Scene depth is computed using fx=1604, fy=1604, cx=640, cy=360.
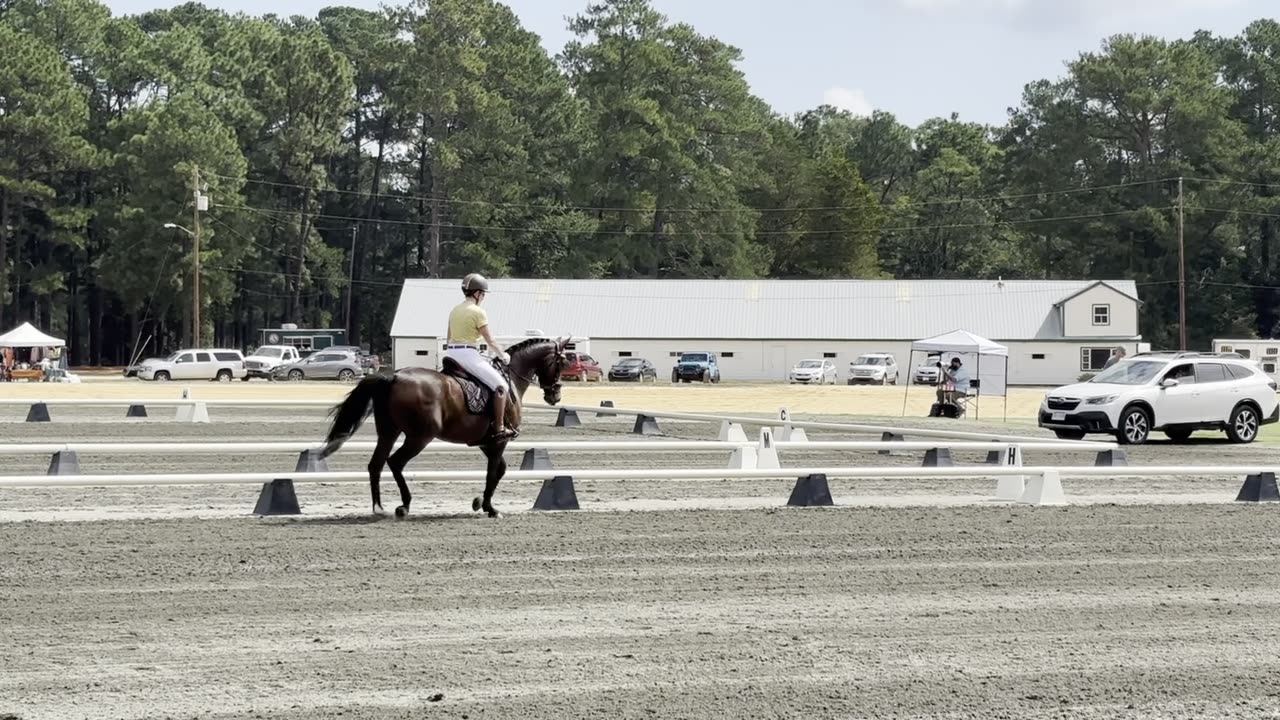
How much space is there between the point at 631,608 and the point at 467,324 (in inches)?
182

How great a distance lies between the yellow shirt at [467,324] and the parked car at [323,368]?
190ft

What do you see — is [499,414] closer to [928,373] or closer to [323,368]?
[928,373]

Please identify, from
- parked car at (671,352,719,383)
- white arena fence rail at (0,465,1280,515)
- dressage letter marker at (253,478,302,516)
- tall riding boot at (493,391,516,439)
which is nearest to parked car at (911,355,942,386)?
parked car at (671,352,719,383)

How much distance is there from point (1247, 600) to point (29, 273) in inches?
3320

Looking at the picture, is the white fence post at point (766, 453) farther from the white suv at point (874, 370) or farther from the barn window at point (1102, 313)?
the barn window at point (1102, 313)

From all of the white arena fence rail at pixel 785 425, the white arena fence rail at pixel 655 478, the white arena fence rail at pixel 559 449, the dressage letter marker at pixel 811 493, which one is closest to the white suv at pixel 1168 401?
the white arena fence rail at pixel 785 425

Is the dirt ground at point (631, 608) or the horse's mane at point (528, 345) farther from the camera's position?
the horse's mane at point (528, 345)

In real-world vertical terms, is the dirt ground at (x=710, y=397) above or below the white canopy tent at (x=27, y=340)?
below

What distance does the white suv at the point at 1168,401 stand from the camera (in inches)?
1062

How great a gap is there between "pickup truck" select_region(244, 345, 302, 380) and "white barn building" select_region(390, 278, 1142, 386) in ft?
23.5

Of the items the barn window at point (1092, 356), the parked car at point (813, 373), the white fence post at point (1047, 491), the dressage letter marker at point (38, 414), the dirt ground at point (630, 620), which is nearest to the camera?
the dirt ground at point (630, 620)

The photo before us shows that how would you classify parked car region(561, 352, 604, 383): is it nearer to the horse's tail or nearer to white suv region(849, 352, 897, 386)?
white suv region(849, 352, 897, 386)

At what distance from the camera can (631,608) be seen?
9.66 metres

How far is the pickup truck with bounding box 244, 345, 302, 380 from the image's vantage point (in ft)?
232
